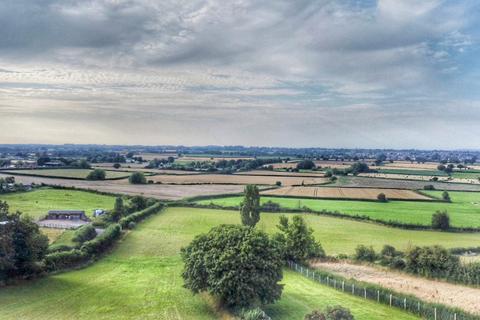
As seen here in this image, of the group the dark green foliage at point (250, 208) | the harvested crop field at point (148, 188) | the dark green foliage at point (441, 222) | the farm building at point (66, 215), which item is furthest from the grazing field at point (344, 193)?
the farm building at point (66, 215)

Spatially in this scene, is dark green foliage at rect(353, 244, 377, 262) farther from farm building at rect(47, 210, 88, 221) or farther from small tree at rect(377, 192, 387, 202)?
small tree at rect(377, 192, 387, 202)

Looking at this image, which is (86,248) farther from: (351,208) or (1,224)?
(351,208)

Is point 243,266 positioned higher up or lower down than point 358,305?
higher up

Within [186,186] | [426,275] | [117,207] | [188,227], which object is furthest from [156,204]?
[426,275]

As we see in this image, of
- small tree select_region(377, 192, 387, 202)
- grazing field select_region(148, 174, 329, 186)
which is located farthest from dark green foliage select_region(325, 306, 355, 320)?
grazing field select_region(148, 174, 329, 186)

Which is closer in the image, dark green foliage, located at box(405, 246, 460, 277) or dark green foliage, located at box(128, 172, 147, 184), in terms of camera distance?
dark green foliage, located at box(405, 246, 460, 277)

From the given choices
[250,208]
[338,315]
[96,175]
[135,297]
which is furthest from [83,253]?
[96,175]
